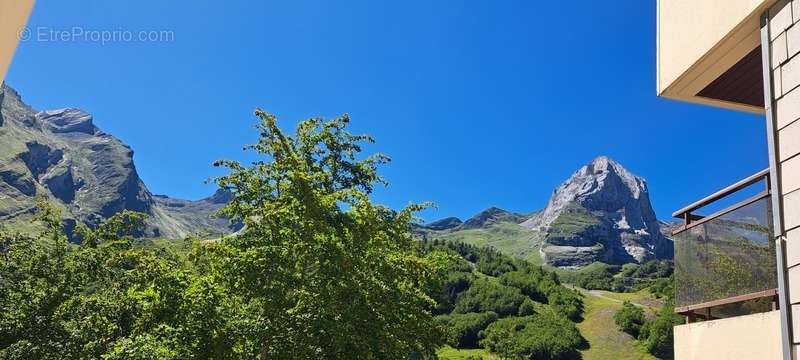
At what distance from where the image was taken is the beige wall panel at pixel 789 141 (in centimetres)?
371

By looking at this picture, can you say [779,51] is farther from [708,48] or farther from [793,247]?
[793,247]

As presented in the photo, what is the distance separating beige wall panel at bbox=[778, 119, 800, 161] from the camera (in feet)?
12.2

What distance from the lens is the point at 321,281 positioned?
11.3 m

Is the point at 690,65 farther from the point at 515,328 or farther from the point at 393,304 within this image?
the point at 515,328

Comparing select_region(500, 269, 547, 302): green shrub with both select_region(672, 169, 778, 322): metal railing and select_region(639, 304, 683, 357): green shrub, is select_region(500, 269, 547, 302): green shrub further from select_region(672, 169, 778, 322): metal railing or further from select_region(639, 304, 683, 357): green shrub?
select_region(672, 169, 778, 322): metal railing

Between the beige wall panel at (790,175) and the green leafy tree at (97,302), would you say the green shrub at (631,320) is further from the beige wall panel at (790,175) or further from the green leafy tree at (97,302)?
the beige wall panel at (790,175)

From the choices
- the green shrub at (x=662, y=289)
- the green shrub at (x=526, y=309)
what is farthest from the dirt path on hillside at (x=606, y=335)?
the green shrub at (x=526, y=309)

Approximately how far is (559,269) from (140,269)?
585 ft

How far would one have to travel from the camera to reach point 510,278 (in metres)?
98.3

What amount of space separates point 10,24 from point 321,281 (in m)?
9.49

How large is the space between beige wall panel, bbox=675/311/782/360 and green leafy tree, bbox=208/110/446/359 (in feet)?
21.9

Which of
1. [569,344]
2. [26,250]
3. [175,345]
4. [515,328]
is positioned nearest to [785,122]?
[175,345]

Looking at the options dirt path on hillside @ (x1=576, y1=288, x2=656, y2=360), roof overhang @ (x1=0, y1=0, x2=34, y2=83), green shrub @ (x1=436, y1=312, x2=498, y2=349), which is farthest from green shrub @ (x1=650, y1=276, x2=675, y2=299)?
roof overhang @ (x1=0, y1=0, x2=34, y2=83)

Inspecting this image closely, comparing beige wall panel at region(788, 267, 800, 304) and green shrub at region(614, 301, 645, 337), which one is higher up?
green shrub at region(614, 301, 645, 337)
